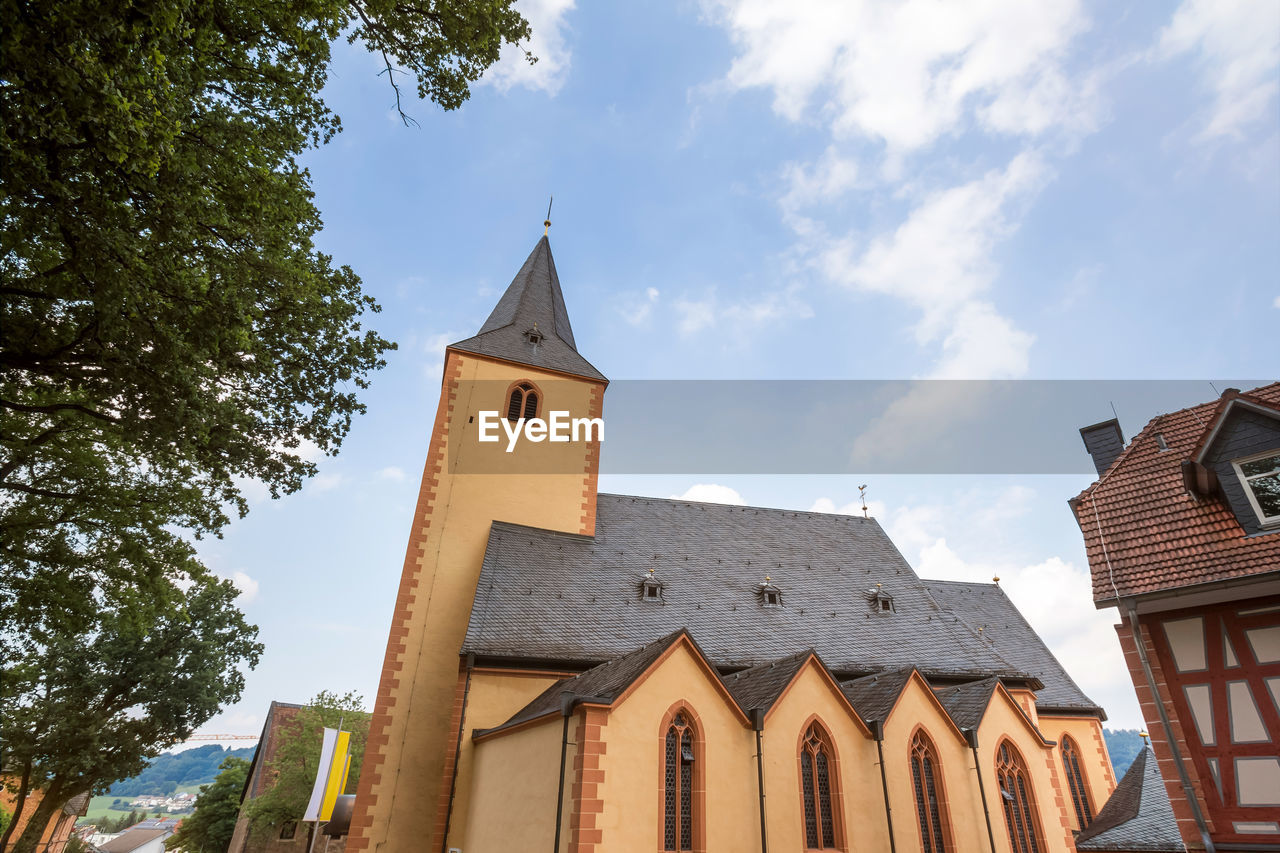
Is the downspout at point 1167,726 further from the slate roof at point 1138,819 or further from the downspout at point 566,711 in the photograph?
the downspout at point 566,711

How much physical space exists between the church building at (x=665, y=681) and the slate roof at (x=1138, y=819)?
940 mm

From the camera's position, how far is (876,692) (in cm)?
1366

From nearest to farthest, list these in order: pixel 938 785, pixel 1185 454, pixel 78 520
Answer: pixel 1185 454 < pixel 78 520 < pixel 938 785

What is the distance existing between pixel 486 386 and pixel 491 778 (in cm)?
1056

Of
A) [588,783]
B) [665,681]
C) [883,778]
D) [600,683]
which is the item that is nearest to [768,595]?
[883,778]

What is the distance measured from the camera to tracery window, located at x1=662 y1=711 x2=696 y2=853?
34.1ft

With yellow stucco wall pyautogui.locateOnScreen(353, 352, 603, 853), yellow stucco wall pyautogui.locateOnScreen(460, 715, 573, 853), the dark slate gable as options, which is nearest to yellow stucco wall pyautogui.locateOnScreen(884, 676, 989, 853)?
the dark slate gable

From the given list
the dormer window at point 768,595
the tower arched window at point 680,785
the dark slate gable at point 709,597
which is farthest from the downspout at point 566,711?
the dormer window at point 768,595

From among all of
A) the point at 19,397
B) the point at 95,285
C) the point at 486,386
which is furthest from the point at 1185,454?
the point at 19,397

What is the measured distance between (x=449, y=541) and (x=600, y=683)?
6574 millimetres

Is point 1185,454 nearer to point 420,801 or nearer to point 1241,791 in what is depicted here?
point 1241,791

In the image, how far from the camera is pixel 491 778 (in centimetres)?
1206

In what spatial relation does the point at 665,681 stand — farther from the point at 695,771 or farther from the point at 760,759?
the point at 760,759

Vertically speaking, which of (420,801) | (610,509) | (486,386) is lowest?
(420,801)
